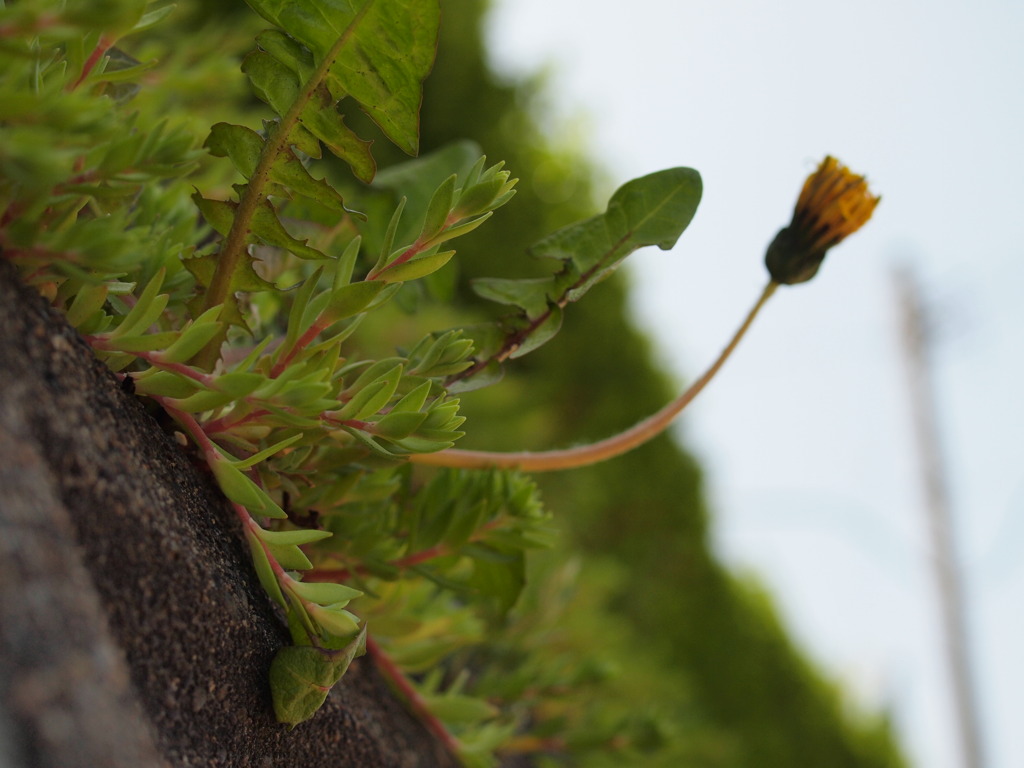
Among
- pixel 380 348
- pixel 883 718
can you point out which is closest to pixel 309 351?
pixel 380 348

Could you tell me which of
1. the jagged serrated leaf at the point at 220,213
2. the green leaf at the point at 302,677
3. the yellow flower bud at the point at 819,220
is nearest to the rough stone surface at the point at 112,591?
the green leaf at the point at 302,677

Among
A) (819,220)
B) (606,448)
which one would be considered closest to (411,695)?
(606,448)

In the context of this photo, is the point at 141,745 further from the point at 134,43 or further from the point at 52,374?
the point at 134,43

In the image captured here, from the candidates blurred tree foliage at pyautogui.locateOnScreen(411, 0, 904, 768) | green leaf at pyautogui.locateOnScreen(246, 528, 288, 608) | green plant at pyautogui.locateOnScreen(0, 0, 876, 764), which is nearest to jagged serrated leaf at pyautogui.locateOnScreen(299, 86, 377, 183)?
green plant at pyautogui.locateOnScreen(0, 0, 876, 764)

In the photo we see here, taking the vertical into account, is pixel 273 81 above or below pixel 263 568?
above

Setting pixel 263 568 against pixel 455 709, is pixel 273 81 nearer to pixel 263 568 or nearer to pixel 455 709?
pixel 263 568

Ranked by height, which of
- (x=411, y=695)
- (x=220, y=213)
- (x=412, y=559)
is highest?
(x=220, y=213)

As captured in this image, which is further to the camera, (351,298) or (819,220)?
(819,220)
